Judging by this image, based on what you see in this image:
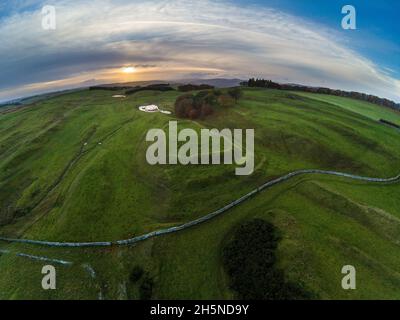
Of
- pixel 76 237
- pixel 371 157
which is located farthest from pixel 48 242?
pixel 371 157

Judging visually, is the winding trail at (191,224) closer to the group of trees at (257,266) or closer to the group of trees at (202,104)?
A: the group of trees at (257,266)

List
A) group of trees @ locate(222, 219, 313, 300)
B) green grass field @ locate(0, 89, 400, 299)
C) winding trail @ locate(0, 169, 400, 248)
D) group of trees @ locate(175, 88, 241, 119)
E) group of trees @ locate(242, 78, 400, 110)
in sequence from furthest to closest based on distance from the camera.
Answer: group of trees @ locate(242, 78, 400, 110)
group of trees @ locate(175, 88, 241, 119)
winding trail @ locate(0, 169, 400, 248)
green grass field @ locate(0, 89, 400, 299)
group of trees @ locate(222, 219, 313, 300)

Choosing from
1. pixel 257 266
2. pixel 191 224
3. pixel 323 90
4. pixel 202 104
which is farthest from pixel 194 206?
pixel 323 90

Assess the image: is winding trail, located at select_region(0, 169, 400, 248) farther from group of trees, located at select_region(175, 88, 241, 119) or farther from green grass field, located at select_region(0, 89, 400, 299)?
group of trees, located at select_region(175, 88, 241, 119)

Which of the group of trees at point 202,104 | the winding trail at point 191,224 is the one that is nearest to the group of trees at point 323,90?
the group of trees at point 202,104

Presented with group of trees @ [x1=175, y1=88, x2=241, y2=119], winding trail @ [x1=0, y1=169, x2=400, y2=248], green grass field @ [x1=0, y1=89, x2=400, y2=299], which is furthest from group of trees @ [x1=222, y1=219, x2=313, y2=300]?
group of trees @ [x1=175, y1=88, x2=241, y2=119]
